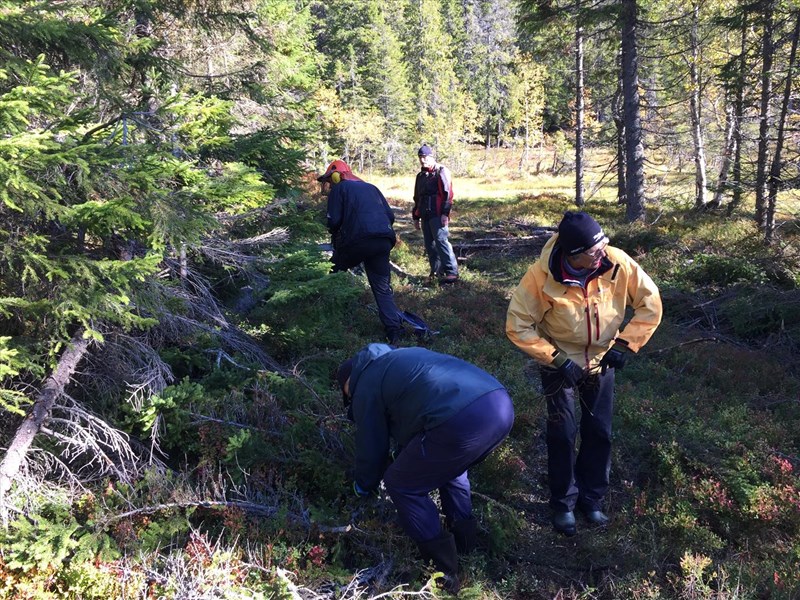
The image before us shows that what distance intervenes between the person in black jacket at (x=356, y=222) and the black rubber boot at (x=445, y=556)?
153 inches

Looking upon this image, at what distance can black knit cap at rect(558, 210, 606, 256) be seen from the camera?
3559mm

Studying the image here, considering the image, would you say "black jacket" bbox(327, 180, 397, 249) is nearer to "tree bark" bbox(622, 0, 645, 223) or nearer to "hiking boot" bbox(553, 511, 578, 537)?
"hiking boot" bbox(553, 511, 578, 537)

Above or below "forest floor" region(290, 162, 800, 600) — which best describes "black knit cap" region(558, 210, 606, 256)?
above

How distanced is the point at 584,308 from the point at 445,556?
1.87 m

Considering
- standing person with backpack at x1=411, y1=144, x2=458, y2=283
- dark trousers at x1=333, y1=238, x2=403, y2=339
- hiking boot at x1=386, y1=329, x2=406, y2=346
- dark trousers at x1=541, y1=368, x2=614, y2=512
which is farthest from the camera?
standing person with backpack at x1=411, y1=144, x2=458, y2=283

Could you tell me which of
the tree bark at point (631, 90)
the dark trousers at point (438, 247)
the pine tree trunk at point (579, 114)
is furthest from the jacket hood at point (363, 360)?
the pine tree trunk at point (579, 114)

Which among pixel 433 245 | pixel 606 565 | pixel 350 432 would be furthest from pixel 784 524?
pixel 433 245

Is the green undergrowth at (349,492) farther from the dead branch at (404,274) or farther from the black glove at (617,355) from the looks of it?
the dead branch at (404,274)

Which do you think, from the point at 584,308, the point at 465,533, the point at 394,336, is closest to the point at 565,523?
the point at 465,533

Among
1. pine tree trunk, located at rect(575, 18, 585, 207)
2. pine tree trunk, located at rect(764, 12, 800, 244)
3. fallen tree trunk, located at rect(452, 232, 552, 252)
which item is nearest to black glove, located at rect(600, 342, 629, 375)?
pine tree trunk, located at rect(764, 12, 800, 244)

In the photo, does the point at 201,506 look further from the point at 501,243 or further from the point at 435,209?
the point at 501,243

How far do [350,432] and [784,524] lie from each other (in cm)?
331

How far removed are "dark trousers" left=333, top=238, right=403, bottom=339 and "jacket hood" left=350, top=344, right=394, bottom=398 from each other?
3232 millimetres

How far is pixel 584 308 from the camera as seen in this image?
3822 millimetres
